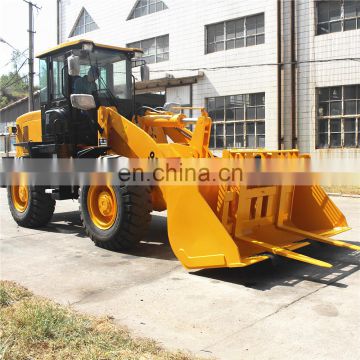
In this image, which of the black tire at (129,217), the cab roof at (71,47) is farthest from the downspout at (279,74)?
the black tire at (129,217)

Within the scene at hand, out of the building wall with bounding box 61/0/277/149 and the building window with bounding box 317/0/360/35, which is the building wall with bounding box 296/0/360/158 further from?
the building wall with bounding box 61/0/277/149

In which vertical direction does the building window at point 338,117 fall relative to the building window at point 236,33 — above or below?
below

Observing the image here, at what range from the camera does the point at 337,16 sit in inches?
618

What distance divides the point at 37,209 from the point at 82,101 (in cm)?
237

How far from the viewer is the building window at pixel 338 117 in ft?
51.3

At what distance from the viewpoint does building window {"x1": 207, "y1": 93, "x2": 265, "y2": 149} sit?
17719 millimetres

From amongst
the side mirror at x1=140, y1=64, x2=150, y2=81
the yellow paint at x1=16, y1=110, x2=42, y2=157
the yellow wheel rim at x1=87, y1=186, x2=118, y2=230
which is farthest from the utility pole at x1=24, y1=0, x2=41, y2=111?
the yellow wheel rim at x1=87, y1=186, x2=118, y2=230

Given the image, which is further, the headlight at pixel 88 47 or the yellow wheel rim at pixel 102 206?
the headlight at pixel 88 47

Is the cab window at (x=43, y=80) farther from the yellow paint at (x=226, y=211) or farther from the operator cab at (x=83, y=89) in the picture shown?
the yellow paint at (x=226, y=211)

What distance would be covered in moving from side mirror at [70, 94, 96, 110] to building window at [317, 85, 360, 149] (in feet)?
36.8

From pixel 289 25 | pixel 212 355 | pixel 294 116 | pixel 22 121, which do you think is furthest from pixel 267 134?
pixel 212 355

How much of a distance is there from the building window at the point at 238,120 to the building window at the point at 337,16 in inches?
127

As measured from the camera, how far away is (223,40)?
18.6m

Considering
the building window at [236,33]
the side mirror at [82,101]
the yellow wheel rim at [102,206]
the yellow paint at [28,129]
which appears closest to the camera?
the yellow wheel rim at [102,206]
